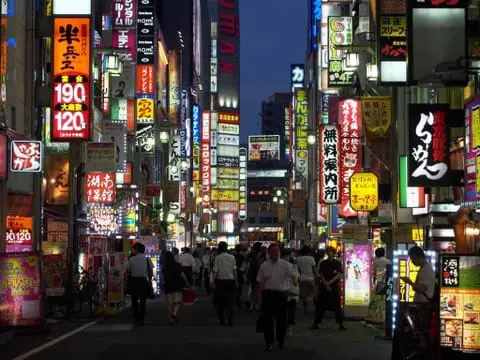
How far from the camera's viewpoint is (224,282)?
23641 mm

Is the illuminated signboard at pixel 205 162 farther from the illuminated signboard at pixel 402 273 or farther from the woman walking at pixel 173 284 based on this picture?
the illuminated signboard at pixel 402 273

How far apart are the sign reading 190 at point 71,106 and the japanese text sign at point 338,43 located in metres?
18.3

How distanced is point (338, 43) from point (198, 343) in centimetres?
2788

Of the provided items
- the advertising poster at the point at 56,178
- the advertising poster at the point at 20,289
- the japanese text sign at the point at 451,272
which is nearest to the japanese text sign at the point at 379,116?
the advertising poster at the point at 56,178

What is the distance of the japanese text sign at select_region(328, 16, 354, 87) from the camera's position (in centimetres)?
4541

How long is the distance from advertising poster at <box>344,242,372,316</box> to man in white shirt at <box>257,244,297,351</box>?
6.31 metres

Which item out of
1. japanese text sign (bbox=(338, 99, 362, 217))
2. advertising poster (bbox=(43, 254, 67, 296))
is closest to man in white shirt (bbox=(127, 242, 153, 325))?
advertising poster (bbox=(43, 254, 67, 296))

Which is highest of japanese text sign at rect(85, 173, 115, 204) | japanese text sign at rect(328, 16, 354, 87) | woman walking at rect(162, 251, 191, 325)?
japanese text sign at rect(328, 16, 354, 87)

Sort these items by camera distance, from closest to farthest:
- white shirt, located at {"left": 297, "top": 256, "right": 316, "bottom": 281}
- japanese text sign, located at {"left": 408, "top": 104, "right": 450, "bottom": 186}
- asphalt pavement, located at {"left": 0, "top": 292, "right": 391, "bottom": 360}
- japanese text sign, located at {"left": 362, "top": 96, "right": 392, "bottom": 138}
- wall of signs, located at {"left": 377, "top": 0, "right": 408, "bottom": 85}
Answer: asphalt pavement, located at {"left": 0, "top": 292, "right": 391, "bottom": 360}
wall of signs, located at {"left": 377, "top": 0, "right": 408, "bottom": 85}
japanese text sign, located at {"left": 408, "top": 104, "right": 450, "bottom": 186}
white shirt, located at {"left": 297, "top": 256, "right": 316, "bottom": 281}
japanese text sign, located at {"left": 362, "top": 96, "right": 392, "bottom": 138}

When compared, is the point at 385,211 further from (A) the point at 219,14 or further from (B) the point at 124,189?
(A) the point at 219,14

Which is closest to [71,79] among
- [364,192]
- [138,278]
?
[138,278]

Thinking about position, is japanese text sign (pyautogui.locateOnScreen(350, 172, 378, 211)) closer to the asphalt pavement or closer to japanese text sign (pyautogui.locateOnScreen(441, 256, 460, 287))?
the asphalt pavement

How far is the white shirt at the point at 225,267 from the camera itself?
2369 centimetres

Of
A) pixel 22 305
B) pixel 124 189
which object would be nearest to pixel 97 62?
pixel 124 189
